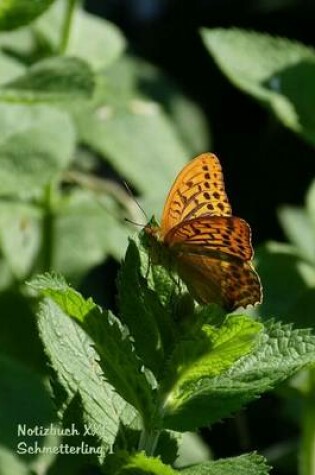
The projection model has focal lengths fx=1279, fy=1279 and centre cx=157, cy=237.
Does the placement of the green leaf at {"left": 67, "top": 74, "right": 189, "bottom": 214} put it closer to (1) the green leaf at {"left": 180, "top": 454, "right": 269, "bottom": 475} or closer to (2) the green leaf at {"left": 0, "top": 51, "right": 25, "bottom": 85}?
(2) the green leaf at {"left": 0, "top": 51, "right": 25, "bottom": 85}

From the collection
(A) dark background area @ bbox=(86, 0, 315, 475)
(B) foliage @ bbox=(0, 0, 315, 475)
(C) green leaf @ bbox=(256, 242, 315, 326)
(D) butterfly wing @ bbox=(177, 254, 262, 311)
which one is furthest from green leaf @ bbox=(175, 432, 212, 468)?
(D) butterfly wing @ bbox=(177, 254, 262, 311)

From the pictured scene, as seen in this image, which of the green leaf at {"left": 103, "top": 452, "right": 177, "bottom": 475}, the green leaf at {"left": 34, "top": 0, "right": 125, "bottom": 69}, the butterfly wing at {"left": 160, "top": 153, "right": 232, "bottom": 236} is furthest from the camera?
the green leaf at {"left": 34, "top": 0, "right": 125, "bottom": 69}

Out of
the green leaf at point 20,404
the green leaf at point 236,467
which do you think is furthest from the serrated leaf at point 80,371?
the green leaf at point 20,404

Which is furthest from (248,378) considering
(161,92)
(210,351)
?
(161,92)

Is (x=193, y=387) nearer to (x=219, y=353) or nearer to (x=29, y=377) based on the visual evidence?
(x=219, y=353)

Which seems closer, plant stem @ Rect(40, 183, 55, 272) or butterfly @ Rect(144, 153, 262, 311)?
butterfly @ Rect(144, 153, 262, 311)

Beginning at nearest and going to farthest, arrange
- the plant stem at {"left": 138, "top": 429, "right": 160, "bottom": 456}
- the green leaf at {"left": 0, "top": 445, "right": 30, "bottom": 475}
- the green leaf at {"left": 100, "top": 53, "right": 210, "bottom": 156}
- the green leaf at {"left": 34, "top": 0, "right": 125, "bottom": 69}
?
the plant stem at {"left": 138, "top": 429, "right": 160, "bottom": 456} < the green leaf at {"left": 0, "top": 445, "right": 30, "bottom": 475} < the green leaf at {"left": 34, "top": 0, "right": 125, "bottom": 69} < the green leaf at {"left": 100, "top": 53, "right": 210, "bottom": 156}
